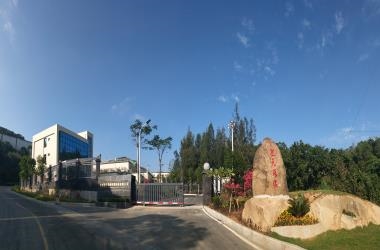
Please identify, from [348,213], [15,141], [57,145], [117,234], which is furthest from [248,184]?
[15,141]

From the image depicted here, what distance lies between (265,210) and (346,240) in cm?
413

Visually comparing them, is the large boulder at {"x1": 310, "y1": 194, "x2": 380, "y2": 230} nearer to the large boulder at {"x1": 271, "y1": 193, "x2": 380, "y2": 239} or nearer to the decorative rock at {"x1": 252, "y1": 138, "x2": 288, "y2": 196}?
the large boulder at {"x1": 271, "y1": 193, "x2": 380, "y2": 239}

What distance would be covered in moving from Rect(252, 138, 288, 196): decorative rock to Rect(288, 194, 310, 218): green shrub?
1.35 m

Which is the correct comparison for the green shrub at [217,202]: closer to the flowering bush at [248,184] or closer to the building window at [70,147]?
the flowering bush at [248,184]

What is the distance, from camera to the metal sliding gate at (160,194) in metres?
35.2

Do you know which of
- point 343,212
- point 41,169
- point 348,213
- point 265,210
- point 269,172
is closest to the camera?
point 343,212

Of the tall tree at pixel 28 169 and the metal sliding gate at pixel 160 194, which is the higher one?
the tall tree at pixel 28 169

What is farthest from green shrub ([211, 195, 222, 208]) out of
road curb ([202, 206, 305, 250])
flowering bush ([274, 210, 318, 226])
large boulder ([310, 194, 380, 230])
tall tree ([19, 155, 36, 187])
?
tall tree ([19, 155, 36, 187])

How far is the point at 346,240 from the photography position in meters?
14.5

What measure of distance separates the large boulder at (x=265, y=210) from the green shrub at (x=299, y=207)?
23.1 inches

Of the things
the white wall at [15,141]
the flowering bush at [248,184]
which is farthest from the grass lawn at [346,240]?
the white wall at [15,141]

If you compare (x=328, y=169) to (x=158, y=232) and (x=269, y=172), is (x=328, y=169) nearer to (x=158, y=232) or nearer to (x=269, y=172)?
(x=269, y=172)

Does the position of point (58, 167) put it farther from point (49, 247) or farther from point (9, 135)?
point (9, 135)

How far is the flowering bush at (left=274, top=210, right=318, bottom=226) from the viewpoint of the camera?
1644cm
